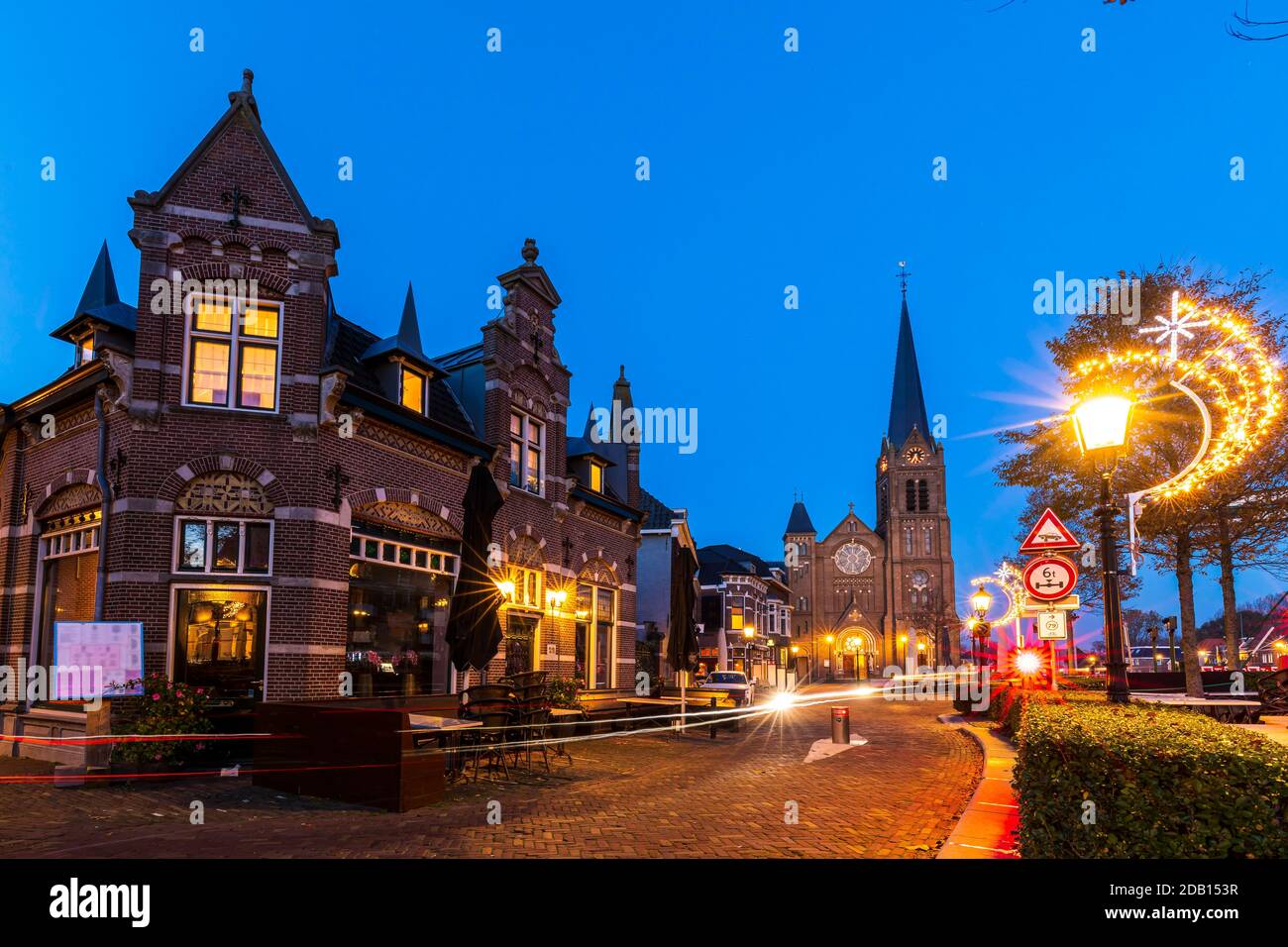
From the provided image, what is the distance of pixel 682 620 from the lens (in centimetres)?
2098

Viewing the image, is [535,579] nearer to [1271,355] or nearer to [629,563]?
[629,563]

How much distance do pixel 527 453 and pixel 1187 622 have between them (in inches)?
793

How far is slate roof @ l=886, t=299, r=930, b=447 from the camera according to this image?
86.8 metres

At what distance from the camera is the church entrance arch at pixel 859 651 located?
82.7 meters

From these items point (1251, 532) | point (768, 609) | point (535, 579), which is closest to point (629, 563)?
point (535, 579)

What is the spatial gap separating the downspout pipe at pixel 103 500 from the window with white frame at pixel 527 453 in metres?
8.71

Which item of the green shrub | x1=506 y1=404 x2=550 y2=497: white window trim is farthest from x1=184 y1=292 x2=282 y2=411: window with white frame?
x1=506 y1=404 x2=550 y2=497: white window trim

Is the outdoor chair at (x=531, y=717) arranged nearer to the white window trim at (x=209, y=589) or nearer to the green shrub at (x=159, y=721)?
the white window trim at (x=209, y=589)

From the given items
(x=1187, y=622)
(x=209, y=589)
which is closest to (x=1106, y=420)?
(x=209, y=589)

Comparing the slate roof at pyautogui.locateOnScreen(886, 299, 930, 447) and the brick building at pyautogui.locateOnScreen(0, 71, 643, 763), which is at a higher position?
the slate roof at pyautogui.locateOnScreen(886, 299, 930, 447)

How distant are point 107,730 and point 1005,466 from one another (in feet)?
88.8

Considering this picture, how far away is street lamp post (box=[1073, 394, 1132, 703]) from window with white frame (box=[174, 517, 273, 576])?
12629 millimetres

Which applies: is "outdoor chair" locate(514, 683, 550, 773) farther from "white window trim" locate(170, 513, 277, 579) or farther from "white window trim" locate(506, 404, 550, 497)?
"white window trim" locate(506, 404, 550, 497)

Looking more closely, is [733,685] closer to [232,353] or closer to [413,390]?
[413,390]
